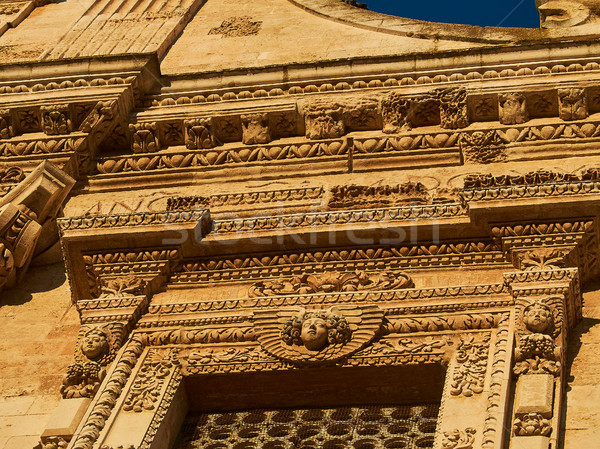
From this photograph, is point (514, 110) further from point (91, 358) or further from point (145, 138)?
point (91, 358)

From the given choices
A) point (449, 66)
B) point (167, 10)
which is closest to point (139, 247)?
point (449, 66)

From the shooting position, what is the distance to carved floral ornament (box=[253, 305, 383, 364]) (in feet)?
30.8

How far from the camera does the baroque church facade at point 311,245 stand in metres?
9.16

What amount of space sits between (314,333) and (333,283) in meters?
0.82

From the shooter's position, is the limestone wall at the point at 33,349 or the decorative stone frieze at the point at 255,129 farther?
the decorative stone frieze at the point at 255,129

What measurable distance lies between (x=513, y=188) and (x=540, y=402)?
212 cm

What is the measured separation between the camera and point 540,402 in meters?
8.45

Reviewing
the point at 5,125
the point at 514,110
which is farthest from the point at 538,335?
the point at 5,125

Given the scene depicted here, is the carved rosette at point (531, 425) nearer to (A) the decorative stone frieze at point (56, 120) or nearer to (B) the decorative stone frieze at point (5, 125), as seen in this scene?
(A) the decorative stone frieze at point (56, 120)

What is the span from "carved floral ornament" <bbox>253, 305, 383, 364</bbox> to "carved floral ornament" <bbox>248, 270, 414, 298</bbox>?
1.38 ft

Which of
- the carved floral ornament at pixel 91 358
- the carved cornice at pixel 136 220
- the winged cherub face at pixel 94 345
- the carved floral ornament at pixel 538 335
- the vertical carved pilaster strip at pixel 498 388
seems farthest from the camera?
the carved cornice at pixel 136 220

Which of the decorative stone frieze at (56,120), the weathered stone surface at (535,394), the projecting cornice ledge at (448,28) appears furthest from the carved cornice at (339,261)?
the projecting cornice ledge at (448,28)

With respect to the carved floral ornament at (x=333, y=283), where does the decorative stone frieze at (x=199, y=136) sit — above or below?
above

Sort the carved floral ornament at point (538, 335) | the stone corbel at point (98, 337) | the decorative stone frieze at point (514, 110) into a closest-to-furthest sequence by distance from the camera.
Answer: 1. the carved floral ornament at point (538, 335)
2. the stone corbel at point (98, 337)
3. the decorative stone frieze at point (514, 110)
